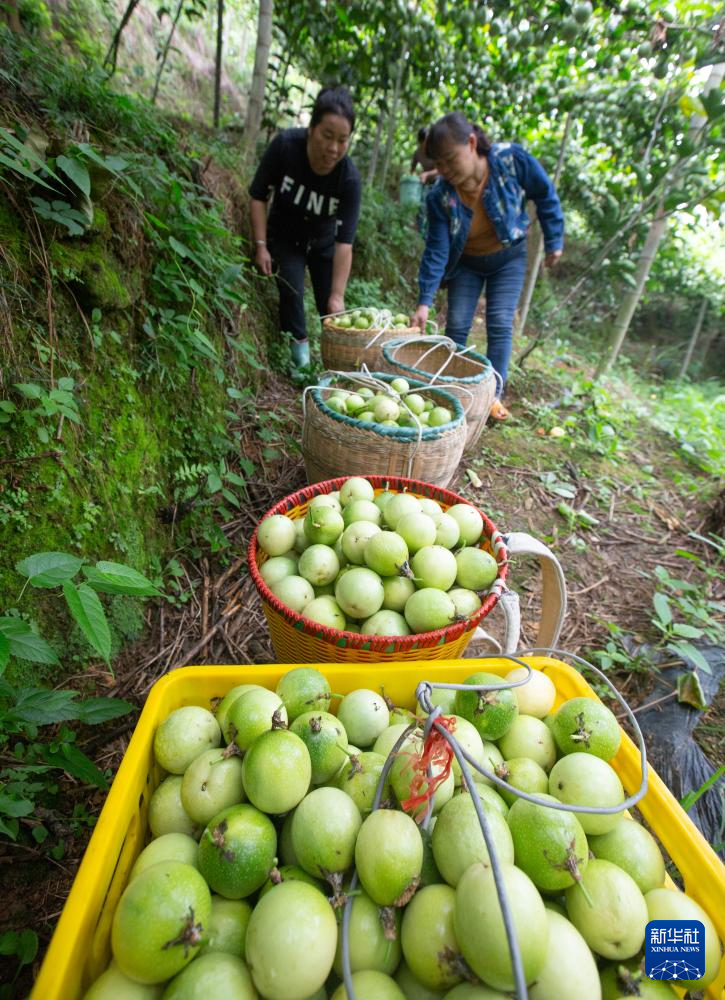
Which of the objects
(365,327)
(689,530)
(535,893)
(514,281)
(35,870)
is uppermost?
(514,281)

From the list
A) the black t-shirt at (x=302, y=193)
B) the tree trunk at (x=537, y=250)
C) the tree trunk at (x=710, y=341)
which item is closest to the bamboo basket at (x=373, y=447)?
the black t-shirt at (x=302, y=193)

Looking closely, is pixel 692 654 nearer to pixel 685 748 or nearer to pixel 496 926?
pixel 685 748

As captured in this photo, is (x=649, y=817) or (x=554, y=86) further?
(x=554, y=86)

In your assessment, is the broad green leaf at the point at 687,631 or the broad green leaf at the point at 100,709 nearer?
the broad green leaf at the point at 100,709

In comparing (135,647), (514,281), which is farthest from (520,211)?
(135,647)

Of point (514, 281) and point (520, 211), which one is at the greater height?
point (520, 211)

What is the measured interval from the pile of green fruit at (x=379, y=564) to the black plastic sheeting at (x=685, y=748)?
1.11m

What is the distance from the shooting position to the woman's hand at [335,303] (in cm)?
486

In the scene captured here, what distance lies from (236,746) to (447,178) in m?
4.15

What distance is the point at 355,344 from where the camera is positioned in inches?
166

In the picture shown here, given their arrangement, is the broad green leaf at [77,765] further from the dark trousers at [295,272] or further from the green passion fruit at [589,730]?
the dark trousers at [295,272]

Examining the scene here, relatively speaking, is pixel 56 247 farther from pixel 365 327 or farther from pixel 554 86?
pixel 554 86

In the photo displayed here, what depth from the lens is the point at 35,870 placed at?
1452mm

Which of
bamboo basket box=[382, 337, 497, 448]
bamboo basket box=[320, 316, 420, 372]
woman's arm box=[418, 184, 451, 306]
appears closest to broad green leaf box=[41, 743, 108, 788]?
bamboo basket box=[382, 337, 497, 448]
